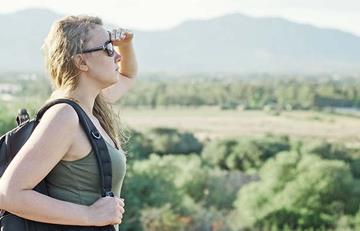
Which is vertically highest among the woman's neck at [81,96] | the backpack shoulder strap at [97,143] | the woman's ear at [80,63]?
the woman's ear at [80,63]

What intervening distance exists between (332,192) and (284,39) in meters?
117

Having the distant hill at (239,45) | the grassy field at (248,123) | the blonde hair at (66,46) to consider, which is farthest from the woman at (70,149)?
the distant hill at (239,45)

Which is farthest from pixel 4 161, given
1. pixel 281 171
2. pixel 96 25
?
pixel 281 171

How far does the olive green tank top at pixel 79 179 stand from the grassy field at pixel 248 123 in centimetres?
2923

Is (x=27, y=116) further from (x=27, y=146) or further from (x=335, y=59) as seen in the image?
(x=335, y=59)

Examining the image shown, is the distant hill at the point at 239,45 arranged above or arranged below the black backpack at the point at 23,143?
below

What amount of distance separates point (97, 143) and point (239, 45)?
449ft

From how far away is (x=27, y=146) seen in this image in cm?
117

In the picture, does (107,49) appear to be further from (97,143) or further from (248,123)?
(248,123)

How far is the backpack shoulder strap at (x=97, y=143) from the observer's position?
1210mm

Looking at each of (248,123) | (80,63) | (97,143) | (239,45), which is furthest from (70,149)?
(239,45)

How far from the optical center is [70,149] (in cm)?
121

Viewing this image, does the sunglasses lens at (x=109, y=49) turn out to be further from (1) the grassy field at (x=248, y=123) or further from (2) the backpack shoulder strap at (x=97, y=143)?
(1) the grassy field at (x=248, y=123)

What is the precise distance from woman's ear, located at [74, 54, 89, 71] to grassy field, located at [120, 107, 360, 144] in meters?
29.2
